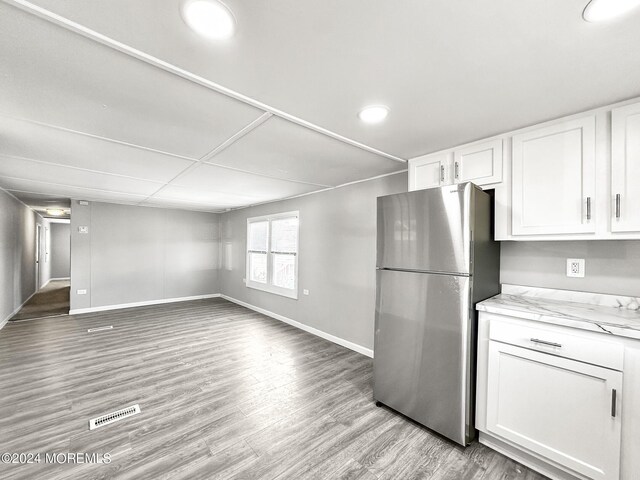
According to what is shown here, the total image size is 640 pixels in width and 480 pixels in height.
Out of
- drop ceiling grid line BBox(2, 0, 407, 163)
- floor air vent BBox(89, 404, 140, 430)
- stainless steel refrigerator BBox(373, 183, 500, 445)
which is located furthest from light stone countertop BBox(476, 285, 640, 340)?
floor air vent BBox(89, 404, 140, 430)

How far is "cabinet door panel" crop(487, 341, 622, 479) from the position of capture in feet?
4.71

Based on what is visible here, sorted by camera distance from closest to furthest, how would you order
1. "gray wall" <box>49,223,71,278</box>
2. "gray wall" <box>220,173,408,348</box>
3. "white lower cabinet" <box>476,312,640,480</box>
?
"white lower cabinet" <box>476,312,640,480</box>
"gray wall" <box>220,173,408,348</box>
"gray wall" <box>49,223,71,278</box>

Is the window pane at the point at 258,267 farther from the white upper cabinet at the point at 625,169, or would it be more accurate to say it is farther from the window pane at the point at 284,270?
the white upper cabinet at the point at 625,169

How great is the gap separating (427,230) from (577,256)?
1.08m

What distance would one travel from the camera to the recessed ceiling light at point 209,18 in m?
0.95

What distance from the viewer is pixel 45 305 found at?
590 centimetres

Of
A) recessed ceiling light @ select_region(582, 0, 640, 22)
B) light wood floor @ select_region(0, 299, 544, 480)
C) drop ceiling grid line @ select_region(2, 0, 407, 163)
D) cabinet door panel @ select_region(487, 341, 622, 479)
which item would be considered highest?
recessed ceiling light @ select_region(582, 0, 640, 22)

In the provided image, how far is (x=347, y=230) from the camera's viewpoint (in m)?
3.74

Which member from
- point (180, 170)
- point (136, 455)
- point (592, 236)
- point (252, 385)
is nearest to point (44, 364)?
point (136, 455)

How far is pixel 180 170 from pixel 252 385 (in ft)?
8.24

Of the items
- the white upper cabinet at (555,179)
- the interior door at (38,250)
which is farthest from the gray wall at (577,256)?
the interior door at (38,250)

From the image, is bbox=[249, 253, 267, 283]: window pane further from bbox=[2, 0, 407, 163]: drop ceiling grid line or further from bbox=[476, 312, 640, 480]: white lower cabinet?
bbox=[476, 312, 640, 480]: white lower cabinet

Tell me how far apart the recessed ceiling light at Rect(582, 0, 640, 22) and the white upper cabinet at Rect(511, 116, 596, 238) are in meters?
0.92

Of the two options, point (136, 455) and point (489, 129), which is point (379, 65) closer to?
point (489, 129)
